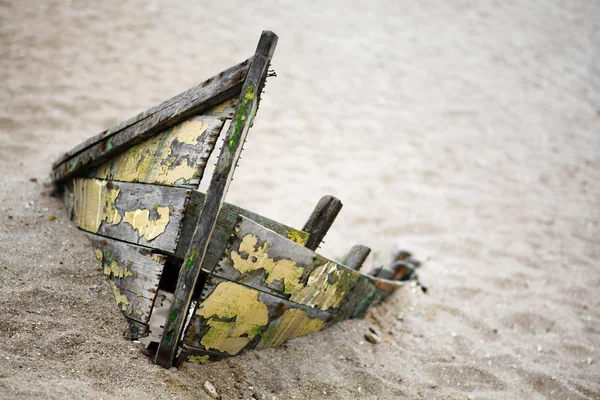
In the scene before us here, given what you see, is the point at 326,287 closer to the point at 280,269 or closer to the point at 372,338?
the point at 280,269

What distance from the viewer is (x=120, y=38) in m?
7.12

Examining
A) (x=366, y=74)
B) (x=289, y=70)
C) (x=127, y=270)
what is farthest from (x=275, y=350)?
(x=366, y=74)

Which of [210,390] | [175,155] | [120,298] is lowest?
[210,390]

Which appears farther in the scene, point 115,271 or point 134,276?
point 115,271

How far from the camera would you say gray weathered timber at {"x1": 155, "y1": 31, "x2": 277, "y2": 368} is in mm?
1837

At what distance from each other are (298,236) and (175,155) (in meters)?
0.66

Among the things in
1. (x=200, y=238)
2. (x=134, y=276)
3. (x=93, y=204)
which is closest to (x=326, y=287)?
(x=200, y=238)

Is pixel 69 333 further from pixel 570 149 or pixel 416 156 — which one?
pixel 570 149

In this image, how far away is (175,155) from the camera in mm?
2076

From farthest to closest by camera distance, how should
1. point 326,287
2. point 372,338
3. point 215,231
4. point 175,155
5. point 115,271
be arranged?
point 372,338 → point 326,287 → point 115,271 → point 175,155 → point 215,231

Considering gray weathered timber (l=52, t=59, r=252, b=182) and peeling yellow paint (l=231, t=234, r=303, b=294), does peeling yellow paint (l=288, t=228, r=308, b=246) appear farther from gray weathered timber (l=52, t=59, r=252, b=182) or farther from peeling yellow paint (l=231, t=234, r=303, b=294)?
gray weathered timber (l=52, t=59, r=252, b=182)

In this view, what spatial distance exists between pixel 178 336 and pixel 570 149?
24.5 feet

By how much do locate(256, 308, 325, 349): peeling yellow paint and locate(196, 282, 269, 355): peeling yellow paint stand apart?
89 millimetres

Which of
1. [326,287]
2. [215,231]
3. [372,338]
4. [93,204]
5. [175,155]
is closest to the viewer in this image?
[215,231]
